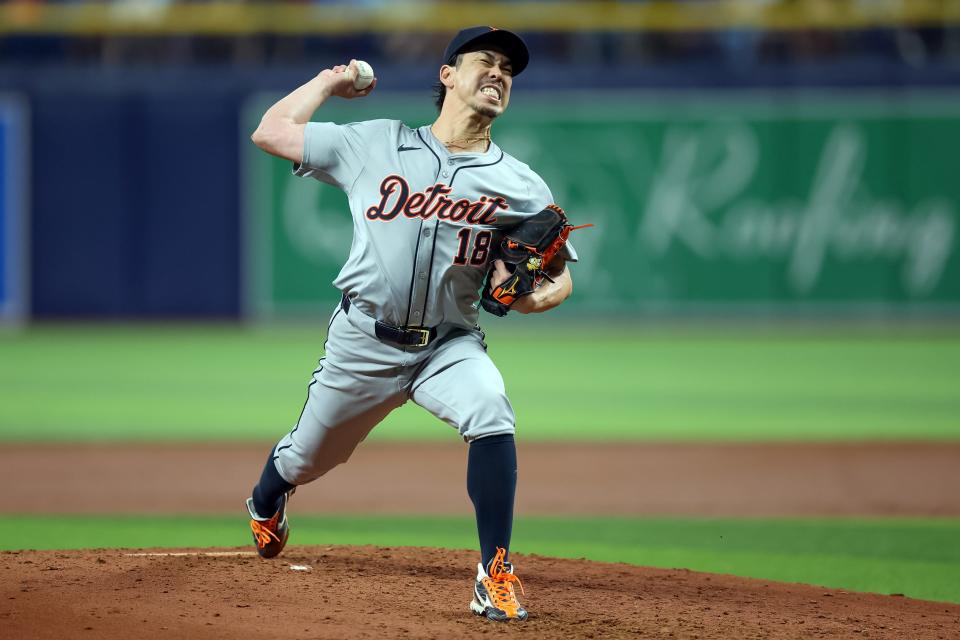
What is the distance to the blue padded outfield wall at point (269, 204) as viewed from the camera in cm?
1642

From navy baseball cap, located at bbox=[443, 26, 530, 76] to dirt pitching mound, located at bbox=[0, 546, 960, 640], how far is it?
173cm

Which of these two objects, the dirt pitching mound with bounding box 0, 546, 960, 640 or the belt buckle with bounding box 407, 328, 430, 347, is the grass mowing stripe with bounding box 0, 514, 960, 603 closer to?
the dirt pitching mound with bounding box 0, 546, 960, 640

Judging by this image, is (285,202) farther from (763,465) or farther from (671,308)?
(763,465)

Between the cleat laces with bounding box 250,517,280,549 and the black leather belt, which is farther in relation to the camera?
the cleat laces with bounding box 250,517,280,549

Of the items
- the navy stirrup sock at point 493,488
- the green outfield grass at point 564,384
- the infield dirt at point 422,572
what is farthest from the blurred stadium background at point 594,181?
the navy stirrup sock at point 493,488

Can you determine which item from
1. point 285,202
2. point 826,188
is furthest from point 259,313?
point 826,188

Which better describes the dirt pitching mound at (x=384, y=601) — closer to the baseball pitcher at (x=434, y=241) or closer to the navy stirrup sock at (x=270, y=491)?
the navy stirrup sock at (x=270, y=491)

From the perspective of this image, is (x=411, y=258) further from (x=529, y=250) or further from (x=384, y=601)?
(x=384, y=601)

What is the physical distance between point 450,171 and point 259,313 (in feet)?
42.3

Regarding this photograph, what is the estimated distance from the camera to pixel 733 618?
12.8ft

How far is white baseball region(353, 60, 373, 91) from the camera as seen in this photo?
406cm

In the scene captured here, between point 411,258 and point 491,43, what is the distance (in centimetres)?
72

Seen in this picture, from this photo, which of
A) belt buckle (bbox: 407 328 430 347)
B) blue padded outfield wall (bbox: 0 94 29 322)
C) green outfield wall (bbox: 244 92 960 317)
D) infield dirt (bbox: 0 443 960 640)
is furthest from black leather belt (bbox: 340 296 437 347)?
blue padded outfield wall (bbox: 0 94 29 322)

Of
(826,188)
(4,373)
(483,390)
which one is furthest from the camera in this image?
(826,188)
